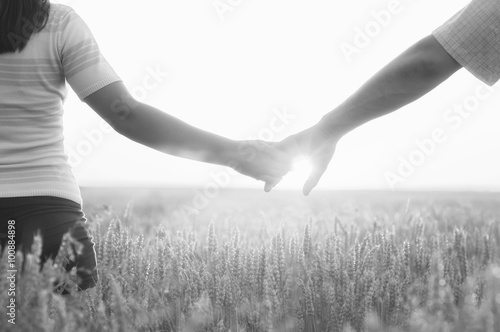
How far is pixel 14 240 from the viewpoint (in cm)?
257

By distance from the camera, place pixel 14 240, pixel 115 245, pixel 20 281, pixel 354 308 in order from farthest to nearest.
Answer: pixel 115 245
pixel 14 240
pixel 354 308
pixel 20 281

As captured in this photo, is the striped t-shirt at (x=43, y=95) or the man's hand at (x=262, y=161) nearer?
the striped t-shirt at (x=43, y=95)

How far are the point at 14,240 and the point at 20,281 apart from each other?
2.18ft

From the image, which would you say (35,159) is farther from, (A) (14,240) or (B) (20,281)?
Answer: (B) (20,281)

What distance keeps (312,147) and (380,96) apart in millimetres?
674

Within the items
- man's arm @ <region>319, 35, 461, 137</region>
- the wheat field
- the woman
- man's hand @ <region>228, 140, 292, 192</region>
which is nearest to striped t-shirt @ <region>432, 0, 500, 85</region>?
man's arm @ <region>319, 35, 461, 137</region>

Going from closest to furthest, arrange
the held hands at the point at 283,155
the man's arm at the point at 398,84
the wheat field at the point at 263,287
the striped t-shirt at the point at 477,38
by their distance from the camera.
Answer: the wheat field at the point at 263,287
the striped t-shirt at the point at 477,38
the man's arm at the point at 398,84
the held hands at the point at 283,155

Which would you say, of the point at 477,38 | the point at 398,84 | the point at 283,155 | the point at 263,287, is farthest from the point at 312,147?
the point at 263,287

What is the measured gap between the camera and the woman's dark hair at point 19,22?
2589 millimetres

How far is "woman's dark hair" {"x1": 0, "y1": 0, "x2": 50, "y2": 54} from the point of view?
259cm

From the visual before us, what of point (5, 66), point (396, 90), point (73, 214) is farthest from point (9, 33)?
point (396, 90)

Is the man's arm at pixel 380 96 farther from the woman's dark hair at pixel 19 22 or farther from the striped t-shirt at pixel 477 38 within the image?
the woman's dark hair at pixel 19 22

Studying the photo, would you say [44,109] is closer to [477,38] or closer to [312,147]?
[312,147]

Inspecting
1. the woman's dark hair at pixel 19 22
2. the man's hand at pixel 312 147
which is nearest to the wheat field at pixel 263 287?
the woman's dark hair at pixel 19 22
